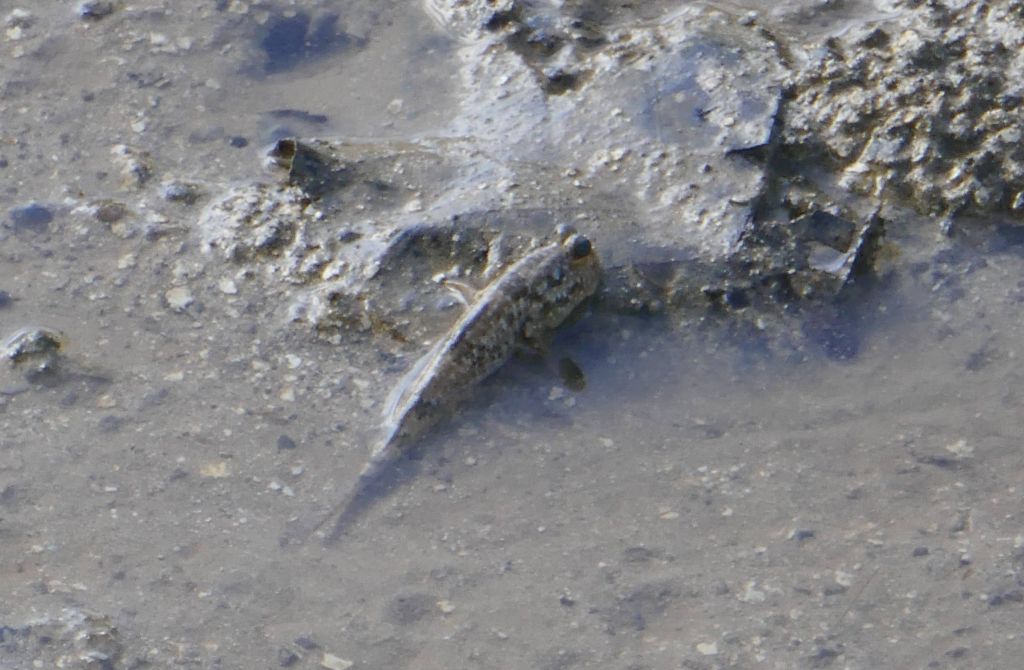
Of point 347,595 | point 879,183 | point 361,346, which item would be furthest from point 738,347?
point 347,595

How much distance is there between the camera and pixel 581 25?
465cm

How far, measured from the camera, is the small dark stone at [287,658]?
306cm

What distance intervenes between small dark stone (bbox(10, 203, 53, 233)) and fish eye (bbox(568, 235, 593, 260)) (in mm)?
1747

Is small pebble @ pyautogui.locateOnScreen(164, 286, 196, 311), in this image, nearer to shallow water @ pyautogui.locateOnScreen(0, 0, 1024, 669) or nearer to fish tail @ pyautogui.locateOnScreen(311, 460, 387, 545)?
shallow water @ pyautogui.locateOnScreen(0, 0, 1024, 669)

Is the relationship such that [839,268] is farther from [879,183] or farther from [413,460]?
[413,460]

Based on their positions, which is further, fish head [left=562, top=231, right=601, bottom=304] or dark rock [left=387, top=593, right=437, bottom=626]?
fish head [left=562, top=231, right=601, bottom=304]

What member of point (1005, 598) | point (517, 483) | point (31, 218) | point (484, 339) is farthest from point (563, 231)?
point (31, 218)

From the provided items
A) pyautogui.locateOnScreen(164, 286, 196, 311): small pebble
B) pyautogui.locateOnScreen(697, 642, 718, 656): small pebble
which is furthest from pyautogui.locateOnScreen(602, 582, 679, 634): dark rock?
pyautogui.locateOnScreen(164, 286, 196, 311): small pebble

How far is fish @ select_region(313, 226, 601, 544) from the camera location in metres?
3.48

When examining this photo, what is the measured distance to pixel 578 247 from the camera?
3709 mm

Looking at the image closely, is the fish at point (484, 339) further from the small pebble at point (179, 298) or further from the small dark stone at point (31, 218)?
the small dark stone at point (31, 218)

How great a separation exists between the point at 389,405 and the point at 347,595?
61cm

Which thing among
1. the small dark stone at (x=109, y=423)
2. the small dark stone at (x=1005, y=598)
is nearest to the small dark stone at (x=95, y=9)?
the small dark stone at (x=109, y=423)

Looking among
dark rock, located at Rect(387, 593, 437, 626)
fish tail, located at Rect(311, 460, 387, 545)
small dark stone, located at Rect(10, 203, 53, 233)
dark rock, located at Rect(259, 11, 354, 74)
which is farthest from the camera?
dark rock, located at Rect(259, 11, 354, 74)
